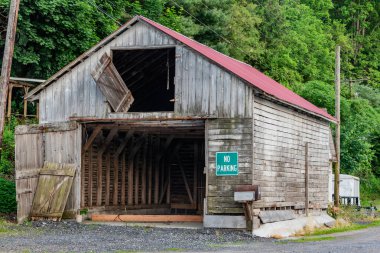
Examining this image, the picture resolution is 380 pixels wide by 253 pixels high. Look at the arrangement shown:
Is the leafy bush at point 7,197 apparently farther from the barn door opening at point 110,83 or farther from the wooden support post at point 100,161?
the barn door opening at point 110,83

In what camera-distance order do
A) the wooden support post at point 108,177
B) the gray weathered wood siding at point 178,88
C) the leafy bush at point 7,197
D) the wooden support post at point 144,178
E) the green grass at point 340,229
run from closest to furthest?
the gray weathered wood siding at point 178,88 < the leafy bush at point 7,197 < the green grass at point 340,229 < the wooden support post at point 108,177 < the wooden support post at point 144,178

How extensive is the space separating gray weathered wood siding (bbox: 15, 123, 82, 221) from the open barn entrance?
2.91 feet

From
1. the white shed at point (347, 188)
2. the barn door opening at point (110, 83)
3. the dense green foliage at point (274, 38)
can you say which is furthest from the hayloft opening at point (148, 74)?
the white shed at point (347, 188)

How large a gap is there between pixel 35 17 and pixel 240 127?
593 inches

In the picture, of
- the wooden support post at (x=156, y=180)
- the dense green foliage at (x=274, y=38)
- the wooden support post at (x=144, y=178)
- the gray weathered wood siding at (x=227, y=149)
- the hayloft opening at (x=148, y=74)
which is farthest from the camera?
the dense green foliage at (x=274, y=38)

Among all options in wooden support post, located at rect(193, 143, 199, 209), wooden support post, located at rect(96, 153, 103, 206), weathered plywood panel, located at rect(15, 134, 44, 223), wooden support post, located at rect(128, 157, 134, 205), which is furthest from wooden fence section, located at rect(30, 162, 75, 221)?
wooden support post, located at rect(193, 143, 199, 209)

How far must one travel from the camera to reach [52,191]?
77.2 ft

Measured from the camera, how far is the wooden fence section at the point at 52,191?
920 inches

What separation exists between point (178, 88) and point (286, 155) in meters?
5.12

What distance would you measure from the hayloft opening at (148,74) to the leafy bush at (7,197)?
5.60 m

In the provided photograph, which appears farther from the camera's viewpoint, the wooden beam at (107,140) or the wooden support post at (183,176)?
the wooden support post at (183,176)

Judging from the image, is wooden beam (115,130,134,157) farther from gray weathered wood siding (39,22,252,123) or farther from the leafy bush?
the leafy bush

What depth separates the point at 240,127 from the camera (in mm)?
22188

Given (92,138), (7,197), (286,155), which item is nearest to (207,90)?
(286,155)
